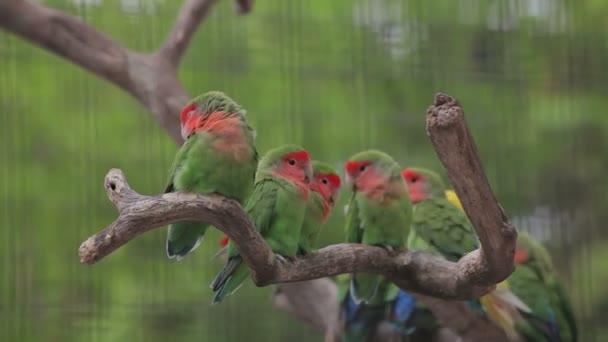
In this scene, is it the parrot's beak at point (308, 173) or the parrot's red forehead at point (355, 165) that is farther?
the parrot's red forehead at point (355, 165)

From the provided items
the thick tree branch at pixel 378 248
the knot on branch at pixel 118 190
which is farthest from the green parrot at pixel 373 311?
the knot on branch at pixel 118 190

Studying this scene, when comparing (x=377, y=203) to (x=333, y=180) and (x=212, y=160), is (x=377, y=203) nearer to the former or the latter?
(x=333, y=180)

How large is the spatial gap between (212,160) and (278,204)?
19 centimetres

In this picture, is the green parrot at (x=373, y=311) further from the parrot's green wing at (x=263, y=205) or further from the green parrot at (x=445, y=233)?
the parrot's green wing at (x=263, y=205)

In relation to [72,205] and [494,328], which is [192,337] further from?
[494,328]

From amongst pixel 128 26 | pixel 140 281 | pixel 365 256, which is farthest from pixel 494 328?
pixel 128 26

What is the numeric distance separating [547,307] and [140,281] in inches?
39.1

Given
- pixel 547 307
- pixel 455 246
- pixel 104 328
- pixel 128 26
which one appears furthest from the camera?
pixel 128 26

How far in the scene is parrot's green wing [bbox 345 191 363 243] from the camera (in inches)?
64.1

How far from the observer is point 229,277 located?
1.39m

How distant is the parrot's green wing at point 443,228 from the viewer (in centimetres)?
177

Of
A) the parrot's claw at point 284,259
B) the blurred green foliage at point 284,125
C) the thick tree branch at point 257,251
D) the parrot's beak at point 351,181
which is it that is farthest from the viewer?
the blurred green foliage at point 284,125

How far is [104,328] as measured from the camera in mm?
2242

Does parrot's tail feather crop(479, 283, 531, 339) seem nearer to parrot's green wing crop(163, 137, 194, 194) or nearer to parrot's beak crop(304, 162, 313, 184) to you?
parrot's beak crop(304, 162, 313, 184)
